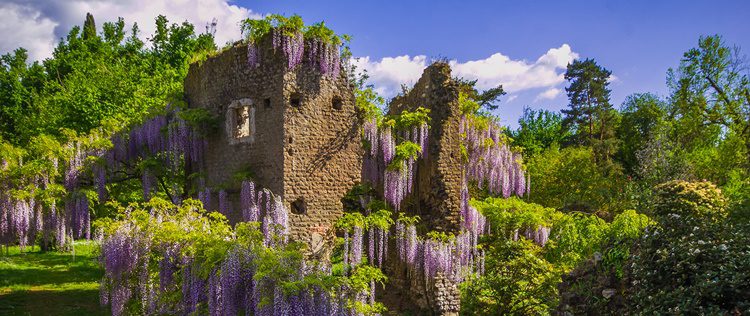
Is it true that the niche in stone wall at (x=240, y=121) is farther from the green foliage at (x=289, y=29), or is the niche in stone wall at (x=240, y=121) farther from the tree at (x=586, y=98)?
the tree at (x=586, y=98)

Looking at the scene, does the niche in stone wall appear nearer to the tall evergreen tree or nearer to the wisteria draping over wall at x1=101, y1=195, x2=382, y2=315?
the wisteria draping over wall at x1=101, y1=195, x2=382, y2=315

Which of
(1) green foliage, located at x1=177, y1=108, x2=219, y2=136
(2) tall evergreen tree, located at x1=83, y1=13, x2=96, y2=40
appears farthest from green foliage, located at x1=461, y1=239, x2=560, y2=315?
(2) tall evergreen tree, located at x1=83, y1=13, x2=96, y2=40

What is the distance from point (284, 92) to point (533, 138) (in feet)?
92.4

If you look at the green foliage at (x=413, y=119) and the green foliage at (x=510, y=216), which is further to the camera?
the green foliage at (x=510, y=216)

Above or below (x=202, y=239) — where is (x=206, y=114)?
above

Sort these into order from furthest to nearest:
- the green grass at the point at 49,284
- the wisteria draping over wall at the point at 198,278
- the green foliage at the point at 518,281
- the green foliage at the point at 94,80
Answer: the green foliage at the point at 94,80, the green grass at the point at 49,284, the green foliage at the point at 518,281, the wisteria draping over wall at the point at 198,278

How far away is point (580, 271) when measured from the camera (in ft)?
24.0

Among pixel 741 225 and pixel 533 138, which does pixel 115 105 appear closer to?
pixel 741 225

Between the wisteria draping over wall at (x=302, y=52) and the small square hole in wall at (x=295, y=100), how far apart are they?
1.92 feet

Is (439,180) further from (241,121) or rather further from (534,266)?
(241,121)

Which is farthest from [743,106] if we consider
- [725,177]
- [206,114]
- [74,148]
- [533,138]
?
[74,148]

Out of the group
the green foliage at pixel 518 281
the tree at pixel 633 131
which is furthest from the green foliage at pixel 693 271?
the tree at pixel 633 131

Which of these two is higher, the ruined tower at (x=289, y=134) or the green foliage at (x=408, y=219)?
the ruined tower at (x=289, y=134)

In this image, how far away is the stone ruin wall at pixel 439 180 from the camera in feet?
40.3
